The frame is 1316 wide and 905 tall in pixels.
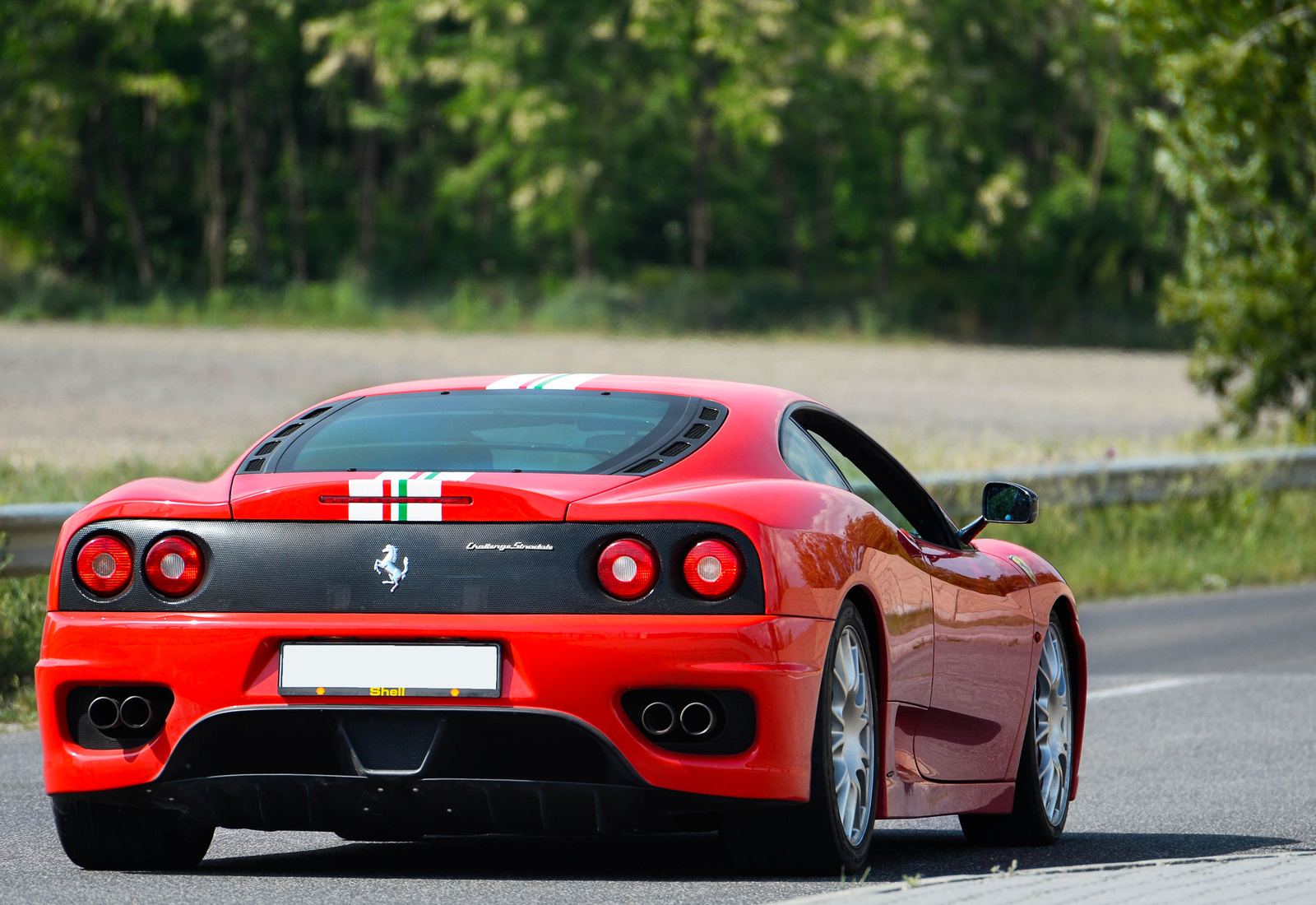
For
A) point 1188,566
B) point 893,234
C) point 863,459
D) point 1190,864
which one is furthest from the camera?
point 893,234

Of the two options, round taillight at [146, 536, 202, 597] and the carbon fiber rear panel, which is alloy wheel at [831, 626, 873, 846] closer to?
the carbon fiber rear panel

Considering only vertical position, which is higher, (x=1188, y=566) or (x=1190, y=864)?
(x=1190, y=864)

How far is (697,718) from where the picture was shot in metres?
4.95

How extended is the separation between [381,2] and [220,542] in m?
48.0

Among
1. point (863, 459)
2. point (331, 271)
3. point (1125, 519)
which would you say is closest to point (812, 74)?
point (331, 271)

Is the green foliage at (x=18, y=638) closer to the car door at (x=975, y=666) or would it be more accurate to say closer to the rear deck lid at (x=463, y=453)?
the rear deck lid at (x=463, y=453)

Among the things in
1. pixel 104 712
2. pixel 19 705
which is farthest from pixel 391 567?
pixel 19 705

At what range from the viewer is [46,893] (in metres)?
5.20

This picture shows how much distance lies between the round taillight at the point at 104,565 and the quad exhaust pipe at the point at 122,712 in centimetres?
24

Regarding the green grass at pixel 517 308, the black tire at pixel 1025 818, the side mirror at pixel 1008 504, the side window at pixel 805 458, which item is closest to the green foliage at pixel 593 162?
the green grass at pixel 517 308

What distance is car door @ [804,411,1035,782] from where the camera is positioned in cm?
594

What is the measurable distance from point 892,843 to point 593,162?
153ft

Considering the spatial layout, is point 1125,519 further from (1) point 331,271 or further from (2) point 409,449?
(1) point 331,271

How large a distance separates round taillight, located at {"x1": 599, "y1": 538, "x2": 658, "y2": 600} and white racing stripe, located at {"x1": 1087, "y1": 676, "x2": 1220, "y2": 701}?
6.00 m
